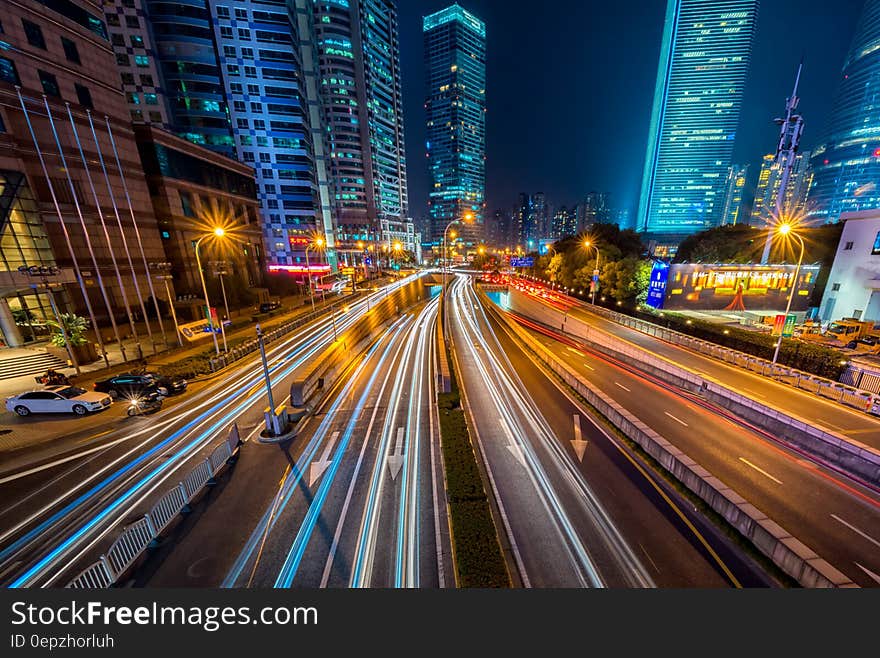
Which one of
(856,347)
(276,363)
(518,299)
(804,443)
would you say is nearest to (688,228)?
(518,299)

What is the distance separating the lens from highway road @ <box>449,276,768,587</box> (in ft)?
29.3

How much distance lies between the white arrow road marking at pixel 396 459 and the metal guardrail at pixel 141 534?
7.33m

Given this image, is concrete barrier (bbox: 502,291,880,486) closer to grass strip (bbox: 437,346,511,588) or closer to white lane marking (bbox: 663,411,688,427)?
white lane marking (bbox: 663,411,688,427)

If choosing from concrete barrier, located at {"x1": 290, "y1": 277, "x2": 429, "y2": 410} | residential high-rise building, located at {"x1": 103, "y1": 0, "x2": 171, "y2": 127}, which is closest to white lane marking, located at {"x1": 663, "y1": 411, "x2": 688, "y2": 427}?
concrete barrier, located at {"x1": 290, "y1": 277, "x2": 429, "y2": 410}

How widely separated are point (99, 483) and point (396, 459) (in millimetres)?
12110

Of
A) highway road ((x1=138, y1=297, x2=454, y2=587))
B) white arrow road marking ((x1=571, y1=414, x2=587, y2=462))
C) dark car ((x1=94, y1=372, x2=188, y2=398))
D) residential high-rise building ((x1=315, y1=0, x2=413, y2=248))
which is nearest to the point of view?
highway road ((x1=138, y1=297, x2=454, y2=587))

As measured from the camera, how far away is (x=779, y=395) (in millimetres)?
19344

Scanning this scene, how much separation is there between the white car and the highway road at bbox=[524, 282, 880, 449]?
127 ft

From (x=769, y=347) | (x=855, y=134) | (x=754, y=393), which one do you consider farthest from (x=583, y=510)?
(x=855, y=134)

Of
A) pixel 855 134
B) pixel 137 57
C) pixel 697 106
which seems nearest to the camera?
pixel 137 57

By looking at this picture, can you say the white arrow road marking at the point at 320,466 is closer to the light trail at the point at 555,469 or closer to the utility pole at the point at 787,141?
the light trail at the point at 555,469

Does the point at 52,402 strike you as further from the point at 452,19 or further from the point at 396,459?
the point at 452,19

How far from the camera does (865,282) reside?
1262 inches

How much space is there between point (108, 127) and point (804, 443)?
6070cm
